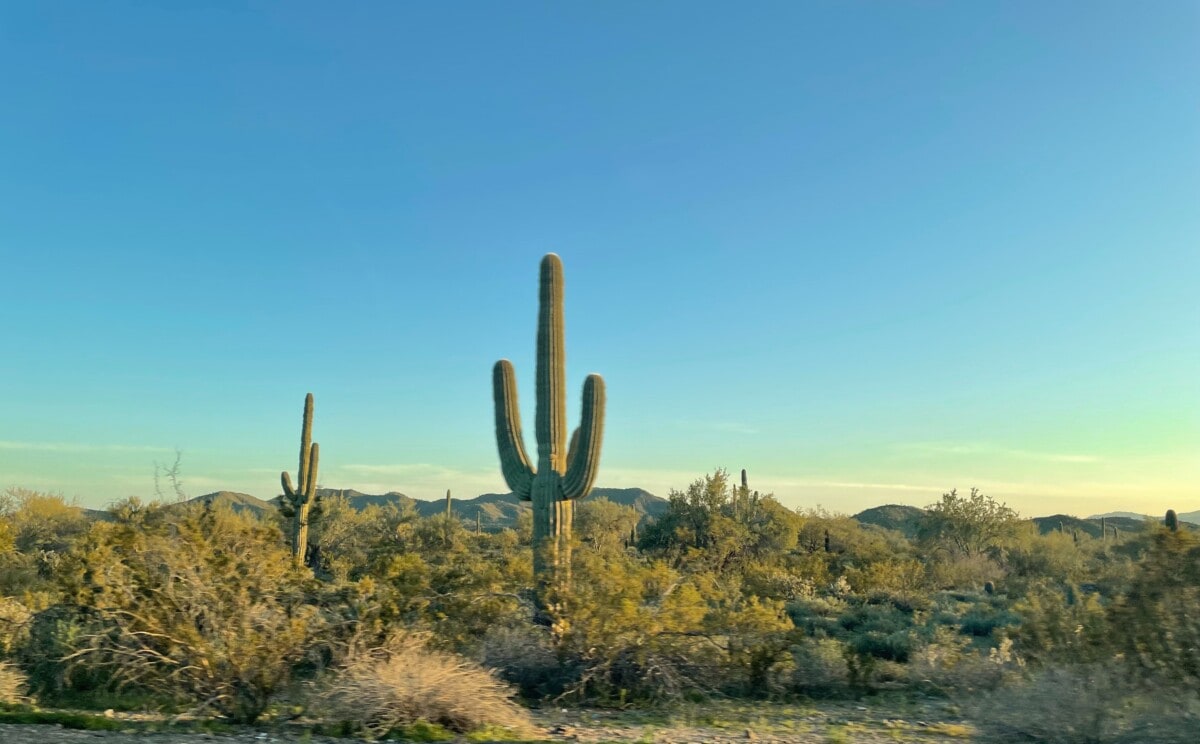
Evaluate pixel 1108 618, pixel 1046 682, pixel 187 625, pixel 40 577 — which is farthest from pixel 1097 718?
pixel 40 577

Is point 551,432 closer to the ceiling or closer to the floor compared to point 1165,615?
closer to the ceiling

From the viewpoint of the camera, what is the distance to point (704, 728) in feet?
30.6

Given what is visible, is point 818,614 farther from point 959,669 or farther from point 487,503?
point 487,503

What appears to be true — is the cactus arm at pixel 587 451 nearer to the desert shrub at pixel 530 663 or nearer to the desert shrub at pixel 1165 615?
the desert shrub at pixel 530 663

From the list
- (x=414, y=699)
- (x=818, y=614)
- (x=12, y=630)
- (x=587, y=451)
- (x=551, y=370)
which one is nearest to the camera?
(x=414, y=699)

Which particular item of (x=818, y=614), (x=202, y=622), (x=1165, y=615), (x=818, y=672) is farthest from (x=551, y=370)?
(x=1165, y=615)

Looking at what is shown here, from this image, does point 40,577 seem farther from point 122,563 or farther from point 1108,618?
point 1108,618

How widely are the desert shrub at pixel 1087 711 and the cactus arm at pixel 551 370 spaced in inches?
360

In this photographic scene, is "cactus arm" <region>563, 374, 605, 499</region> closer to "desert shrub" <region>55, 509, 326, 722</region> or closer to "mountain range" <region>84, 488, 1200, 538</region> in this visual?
"desert shrub" <region>55, 509, 326, 722</region>

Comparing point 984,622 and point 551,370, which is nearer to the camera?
point 551,370

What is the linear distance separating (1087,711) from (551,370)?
10692 mm

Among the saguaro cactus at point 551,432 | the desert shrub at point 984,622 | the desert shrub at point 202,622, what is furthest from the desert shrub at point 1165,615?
the desert shrub at point 984,622

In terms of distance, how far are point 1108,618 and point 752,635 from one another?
4.45m

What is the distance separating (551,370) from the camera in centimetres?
1645
